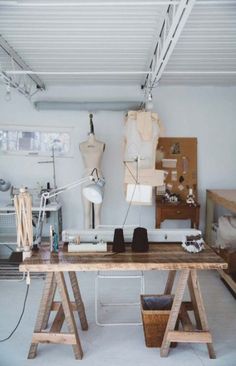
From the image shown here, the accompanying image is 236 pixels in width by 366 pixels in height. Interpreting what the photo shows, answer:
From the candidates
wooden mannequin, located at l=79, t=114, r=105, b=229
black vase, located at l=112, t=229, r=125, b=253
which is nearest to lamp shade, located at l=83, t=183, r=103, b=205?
black vase, located at l=112, t=229, r=125, b=253

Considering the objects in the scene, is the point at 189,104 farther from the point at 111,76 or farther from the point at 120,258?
the point at 120,258

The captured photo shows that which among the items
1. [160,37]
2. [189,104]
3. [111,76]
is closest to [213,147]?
[189,104]

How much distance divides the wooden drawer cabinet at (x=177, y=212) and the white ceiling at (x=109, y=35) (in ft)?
6.12

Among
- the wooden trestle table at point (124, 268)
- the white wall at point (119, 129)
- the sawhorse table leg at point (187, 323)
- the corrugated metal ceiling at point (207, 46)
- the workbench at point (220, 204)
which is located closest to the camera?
the wooden trestle table at point (124, 268)

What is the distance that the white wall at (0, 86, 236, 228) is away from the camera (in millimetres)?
5059

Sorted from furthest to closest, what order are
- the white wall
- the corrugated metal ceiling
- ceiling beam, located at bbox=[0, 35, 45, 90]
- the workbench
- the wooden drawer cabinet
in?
the white wall
the wooden drawer cabinet
the workbench
ceiling beam, located at bbox=[0, 35, 45, 90]
the corrugated metal ceiling

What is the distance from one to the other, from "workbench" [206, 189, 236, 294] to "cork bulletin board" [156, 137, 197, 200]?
1.07 ft

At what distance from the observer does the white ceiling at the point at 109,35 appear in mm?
2518

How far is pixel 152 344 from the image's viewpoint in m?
2.56

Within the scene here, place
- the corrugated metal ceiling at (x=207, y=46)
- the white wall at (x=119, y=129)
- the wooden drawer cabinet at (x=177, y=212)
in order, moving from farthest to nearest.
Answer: the white wall at (x=119, y=129) → the wooden drawer cabinet at (x=177, y=212) → the corrugated metal ceiling at (x=207, y=46)

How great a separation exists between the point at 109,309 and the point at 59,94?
3318mm

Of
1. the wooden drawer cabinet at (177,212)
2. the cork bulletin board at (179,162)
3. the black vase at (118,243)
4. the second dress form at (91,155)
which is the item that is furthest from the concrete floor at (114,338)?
the cork bulletin board at (179,162)

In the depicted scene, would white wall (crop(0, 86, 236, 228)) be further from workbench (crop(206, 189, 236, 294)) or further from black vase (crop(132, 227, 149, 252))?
black vase (crop(132, 227, 149, 252))

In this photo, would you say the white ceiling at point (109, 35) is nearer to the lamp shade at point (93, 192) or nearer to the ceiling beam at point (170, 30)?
the ceiling beam at point (170, 30)
